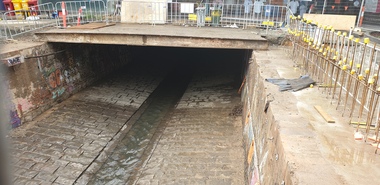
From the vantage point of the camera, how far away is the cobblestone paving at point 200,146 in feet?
→ 26.1

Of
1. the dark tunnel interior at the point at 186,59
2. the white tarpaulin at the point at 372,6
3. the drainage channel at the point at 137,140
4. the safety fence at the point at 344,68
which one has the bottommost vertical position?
the drainage channel at the point at 137,140

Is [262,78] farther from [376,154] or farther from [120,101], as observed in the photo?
[120,101]

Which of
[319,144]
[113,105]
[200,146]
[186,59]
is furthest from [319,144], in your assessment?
[186,59]

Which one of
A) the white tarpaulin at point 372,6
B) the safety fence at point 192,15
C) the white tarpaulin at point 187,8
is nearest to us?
the safety fence at point 192,15

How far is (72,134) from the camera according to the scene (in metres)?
9.77

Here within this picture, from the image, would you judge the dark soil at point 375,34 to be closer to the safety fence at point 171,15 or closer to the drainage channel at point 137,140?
the safety fence at point 171,15

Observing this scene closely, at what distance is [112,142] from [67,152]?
62.7 inches

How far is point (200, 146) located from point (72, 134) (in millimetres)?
4558

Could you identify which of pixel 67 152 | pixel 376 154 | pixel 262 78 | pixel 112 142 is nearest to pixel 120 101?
pixel 112 142

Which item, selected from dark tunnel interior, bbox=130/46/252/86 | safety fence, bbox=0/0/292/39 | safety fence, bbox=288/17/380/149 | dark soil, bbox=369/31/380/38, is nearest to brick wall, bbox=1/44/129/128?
safety fence, bbox=0/0/292/39

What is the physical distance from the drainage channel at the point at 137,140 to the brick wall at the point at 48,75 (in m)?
3.37

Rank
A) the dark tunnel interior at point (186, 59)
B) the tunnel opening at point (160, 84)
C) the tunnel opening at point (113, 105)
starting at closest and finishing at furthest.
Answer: the tunnel opening at point (113, 105), the tunnel opening at point (160, 84), the dark tunnel interior at point (186, 59)

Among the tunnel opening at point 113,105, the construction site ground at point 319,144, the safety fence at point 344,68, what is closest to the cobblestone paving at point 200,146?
the tunnel opening at point 113,105

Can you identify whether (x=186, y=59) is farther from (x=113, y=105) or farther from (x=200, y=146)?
(x=200, y=146)
